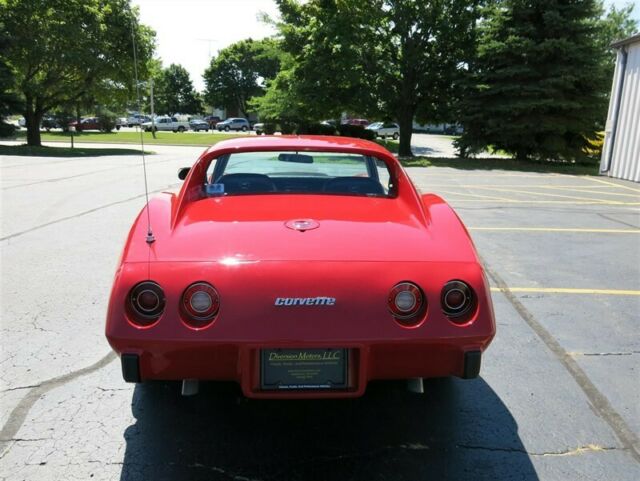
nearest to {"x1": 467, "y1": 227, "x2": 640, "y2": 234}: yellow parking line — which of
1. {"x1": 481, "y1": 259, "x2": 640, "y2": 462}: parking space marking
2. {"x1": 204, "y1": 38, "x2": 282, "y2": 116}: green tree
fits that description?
{"x1": 481, "y1": 259, "x2": 640, "y2": 462}: parking space marking

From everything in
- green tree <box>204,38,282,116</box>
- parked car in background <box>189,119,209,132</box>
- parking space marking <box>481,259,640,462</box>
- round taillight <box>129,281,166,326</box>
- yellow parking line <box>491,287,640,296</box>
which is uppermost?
green tree <box>204,38,282,116</box>

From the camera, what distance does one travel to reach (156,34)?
1185 inches

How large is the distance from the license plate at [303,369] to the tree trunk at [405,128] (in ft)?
72.7

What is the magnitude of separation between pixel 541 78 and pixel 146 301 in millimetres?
20687

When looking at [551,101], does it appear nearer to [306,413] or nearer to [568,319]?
[568,319]

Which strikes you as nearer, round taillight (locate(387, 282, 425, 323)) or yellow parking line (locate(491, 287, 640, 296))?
round taillight (locate(387, 282, 425, 323))

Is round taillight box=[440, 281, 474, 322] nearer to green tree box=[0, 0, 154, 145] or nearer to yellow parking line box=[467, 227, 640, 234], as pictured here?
yellow parking line box=[467, 227, 640, 234]

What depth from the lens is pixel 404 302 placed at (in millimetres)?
2449

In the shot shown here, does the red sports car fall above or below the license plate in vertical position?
above

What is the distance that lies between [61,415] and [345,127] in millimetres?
34051

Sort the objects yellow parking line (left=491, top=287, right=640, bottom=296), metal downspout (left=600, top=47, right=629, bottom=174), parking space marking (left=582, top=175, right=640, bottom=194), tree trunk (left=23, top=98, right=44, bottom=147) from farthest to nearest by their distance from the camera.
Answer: tree trunk (left=23, top=98, right=44, bottom=147), metal downspout (left=600, top=47, right=629, bottom=174), parking space marking (left=582, top=175, right=640, bottom=194), yellow parking line (left=491, top=287, right=640, bottom=296)

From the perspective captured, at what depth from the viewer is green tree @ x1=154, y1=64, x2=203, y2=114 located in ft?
262

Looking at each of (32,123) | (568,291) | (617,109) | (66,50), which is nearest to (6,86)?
(66,50)

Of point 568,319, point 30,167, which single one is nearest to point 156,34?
point 30,167
